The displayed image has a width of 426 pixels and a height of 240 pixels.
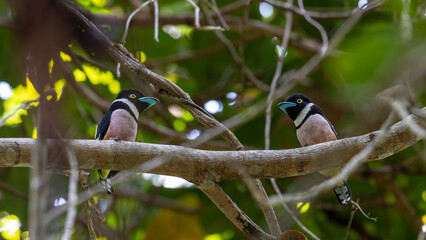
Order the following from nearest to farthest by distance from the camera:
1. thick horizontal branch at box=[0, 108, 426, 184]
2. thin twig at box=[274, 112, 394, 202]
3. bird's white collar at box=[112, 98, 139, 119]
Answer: thin twig at box=[274, 112, 394, 202] < thick horizontal branch at box=[0, 108, 426, 184] < bird's white collar at box=[112, 98, 139, 119]

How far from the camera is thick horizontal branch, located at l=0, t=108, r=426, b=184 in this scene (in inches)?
103

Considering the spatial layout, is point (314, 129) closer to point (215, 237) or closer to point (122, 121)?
point (122, 121)

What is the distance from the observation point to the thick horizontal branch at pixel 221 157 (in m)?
2.61

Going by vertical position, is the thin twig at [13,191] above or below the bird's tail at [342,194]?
above

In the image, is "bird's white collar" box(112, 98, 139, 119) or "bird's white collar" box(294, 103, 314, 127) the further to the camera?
"bird's white collar" box(294, 103, 314, 127)

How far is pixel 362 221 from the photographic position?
5453mm

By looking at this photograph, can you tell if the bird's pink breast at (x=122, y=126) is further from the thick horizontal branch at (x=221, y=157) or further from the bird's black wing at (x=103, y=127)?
the thick horizontal branch at (x=221, y=157)

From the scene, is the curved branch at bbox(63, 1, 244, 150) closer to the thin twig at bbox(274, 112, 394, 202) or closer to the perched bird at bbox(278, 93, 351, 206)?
the perched bird at bbox(278, 93, 351, 206)

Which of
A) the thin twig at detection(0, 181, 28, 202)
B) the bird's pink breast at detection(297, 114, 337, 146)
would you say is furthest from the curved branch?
the thin twig at detection(0, 181, 28, 202)

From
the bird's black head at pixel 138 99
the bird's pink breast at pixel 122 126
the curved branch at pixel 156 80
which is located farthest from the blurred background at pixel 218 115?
the curved branch at pixel 156 80

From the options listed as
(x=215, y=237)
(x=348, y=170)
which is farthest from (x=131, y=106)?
(x=215, y=237)

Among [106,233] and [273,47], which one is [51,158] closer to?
[106,233]

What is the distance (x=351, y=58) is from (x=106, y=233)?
3.06 meters

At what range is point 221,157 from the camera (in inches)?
109
